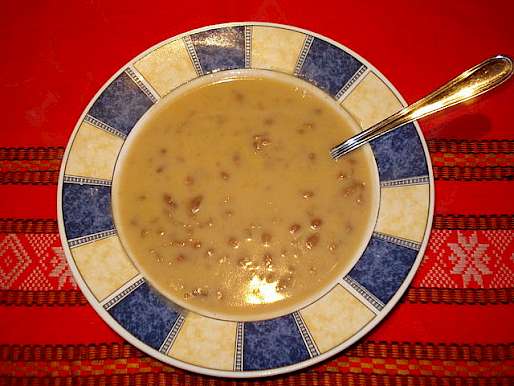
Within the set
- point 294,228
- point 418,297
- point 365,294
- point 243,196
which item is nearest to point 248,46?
point 243,196

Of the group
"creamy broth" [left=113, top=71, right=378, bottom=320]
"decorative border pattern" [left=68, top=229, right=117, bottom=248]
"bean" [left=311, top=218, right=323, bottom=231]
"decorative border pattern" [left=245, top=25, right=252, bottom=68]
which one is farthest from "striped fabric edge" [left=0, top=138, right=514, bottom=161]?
"decorative border pattern" [left=245, top=25, right=252, bottom=68]

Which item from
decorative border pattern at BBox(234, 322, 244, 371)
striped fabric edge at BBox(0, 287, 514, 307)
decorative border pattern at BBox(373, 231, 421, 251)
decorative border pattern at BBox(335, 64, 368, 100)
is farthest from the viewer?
decorative border pattern at BBox(335, 64, 368, 100)

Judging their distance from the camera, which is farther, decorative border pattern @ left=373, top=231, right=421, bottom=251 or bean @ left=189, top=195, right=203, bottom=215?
bean @ left=189, top=195, right=203, bottom=215

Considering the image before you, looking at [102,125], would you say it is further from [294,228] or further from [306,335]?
[306,335]

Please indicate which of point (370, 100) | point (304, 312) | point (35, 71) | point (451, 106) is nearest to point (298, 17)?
point (370, 100)

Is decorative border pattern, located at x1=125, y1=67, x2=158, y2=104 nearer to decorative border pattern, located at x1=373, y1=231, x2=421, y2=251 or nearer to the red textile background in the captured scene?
the red textile background

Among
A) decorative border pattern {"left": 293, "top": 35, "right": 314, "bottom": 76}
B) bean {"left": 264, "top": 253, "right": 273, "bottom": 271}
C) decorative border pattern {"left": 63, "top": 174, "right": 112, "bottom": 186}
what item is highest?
decorative border pattern {"left": 293, "top": 35, "right": 314, "bottom": 76}

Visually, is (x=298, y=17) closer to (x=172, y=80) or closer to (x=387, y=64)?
(x=387, y=64)

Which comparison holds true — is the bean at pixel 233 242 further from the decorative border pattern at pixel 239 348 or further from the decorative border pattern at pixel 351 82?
the decorative border pattern at pixel 351 82
